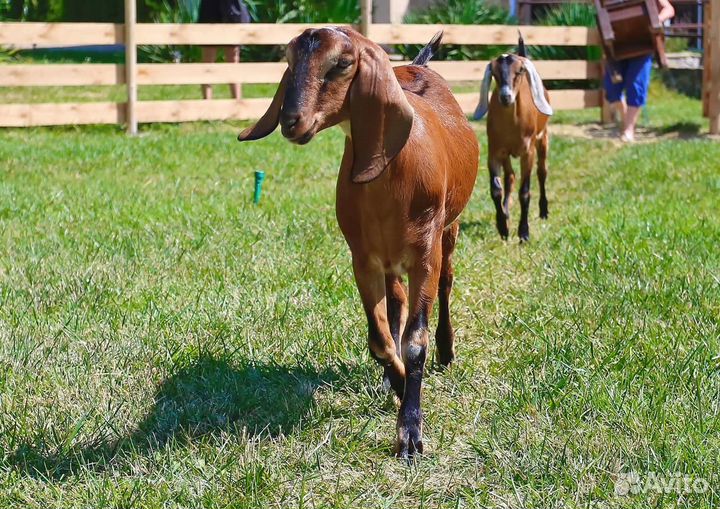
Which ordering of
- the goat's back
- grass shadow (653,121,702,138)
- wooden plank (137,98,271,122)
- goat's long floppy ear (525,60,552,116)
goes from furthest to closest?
grass shadow (653,121,702,138)
wooden plank (137,98,271,122)
goat's long floppy ear (525,60,552,116)
the goat's back

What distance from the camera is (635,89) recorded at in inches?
515

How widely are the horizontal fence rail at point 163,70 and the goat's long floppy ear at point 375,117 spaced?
9.23 m

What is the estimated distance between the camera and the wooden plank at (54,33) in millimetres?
11664

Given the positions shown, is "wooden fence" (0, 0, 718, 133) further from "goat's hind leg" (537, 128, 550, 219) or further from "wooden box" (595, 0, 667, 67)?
"goat's hind leg" (537, 128, 550, 219)

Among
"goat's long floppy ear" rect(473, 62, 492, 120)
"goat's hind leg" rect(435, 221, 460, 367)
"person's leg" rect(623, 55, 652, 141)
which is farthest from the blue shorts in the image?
"goat's hind leg" rect(435, 221, 460, 367)

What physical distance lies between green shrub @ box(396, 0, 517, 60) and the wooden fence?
2.99 m

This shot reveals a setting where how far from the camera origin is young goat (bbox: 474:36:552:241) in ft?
23.5

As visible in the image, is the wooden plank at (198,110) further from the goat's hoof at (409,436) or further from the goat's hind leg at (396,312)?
the goat's hoof at (409,436)

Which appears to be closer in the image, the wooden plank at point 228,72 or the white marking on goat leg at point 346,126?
the white marking on goat leg at point 346,126

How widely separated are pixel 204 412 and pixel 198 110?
9360mm

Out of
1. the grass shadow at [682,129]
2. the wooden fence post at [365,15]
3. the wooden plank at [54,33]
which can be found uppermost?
the wooden fence post at [365,15]

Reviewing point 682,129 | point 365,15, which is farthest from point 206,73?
point 682,129

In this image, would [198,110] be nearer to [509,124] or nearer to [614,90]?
[614,90]

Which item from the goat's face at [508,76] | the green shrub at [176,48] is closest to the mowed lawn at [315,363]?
the goat's face at [508,76]
